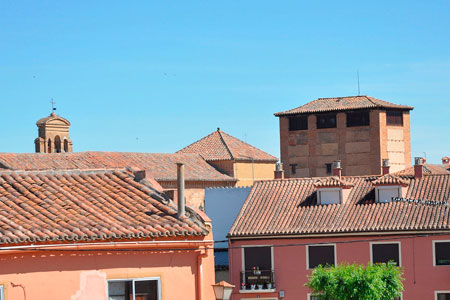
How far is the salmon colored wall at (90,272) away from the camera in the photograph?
43.8 feet

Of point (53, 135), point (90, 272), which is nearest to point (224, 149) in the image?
Answer: point (53, 135)

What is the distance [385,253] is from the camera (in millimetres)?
35781

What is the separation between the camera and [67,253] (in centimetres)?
1370

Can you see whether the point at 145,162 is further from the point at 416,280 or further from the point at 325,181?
the point at 416,280

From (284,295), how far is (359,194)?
517 centimetres

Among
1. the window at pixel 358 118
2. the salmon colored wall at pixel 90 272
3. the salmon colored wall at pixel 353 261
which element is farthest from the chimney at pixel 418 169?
the window at pixel 358 118

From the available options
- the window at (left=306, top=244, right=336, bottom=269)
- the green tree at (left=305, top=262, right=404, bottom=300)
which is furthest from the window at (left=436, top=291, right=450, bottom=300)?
the window at (left=306, top=244, right=336, bottom=269)

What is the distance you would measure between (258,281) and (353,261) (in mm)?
3718

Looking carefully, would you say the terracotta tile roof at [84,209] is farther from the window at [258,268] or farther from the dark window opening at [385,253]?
the window at [258,268]

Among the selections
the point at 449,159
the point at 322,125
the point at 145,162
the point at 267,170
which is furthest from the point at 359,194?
the point at 449,159

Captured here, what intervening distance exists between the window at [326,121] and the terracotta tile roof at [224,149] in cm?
675

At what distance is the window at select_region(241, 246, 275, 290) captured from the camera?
121 ft

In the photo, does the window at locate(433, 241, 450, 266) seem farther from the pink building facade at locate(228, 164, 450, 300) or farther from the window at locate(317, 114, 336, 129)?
the window at locate(317, 114, 336, 129)

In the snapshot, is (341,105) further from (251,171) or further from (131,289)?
(131,289)
